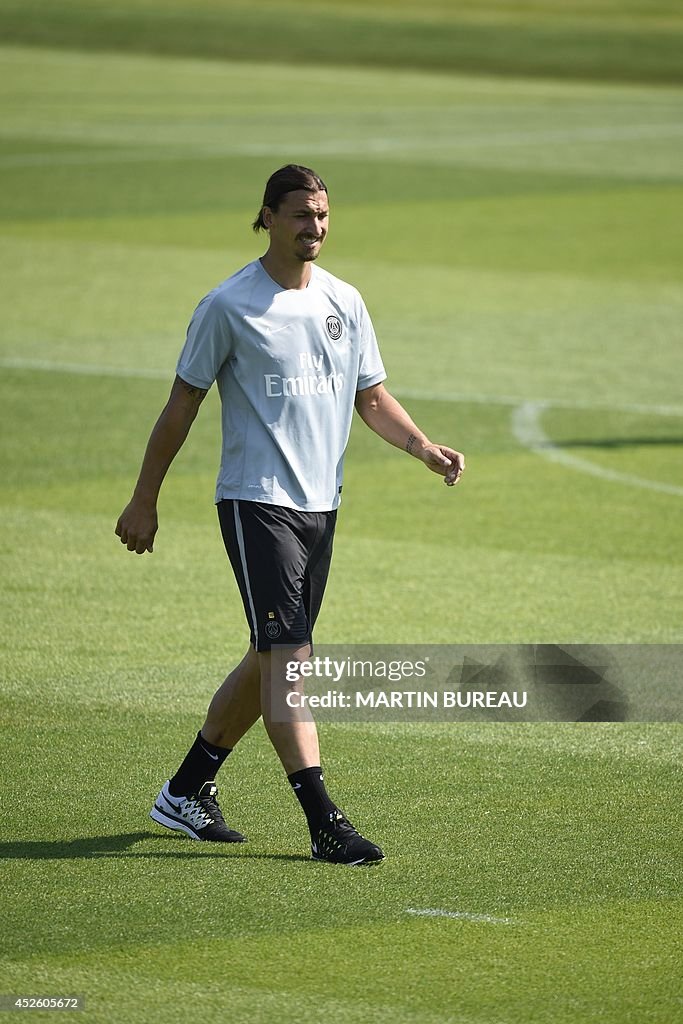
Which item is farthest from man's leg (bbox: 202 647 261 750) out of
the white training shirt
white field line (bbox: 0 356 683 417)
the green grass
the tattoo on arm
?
the green grass

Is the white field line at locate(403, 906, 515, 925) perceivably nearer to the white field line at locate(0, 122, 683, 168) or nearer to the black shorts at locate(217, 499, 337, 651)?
the black shorts at locate(217, 499, 337, 651)

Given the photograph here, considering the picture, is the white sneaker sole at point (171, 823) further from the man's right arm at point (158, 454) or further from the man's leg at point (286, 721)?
the man's right arm at point (158, 454)

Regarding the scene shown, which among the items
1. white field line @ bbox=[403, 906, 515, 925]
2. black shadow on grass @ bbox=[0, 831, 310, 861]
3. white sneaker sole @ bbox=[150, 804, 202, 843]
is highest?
white sneaker sole @ bbox=[150, 804, 202, 843]

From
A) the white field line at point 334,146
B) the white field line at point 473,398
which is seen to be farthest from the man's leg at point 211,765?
the white field line at point 334,146

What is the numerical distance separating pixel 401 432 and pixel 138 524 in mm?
1051

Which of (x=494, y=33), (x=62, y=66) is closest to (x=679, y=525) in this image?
(x=62, y=66)

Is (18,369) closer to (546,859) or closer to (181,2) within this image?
(546,859)

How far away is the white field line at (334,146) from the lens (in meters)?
34.7

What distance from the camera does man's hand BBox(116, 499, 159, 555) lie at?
21.7 ft

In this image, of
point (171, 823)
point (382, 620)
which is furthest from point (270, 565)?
point (382, 620)

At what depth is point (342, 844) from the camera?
6.43m

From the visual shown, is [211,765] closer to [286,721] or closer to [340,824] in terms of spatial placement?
[286,721]

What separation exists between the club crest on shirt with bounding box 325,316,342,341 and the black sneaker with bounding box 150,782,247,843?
1.61 meters

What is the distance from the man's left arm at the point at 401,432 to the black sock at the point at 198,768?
1.24 meters
